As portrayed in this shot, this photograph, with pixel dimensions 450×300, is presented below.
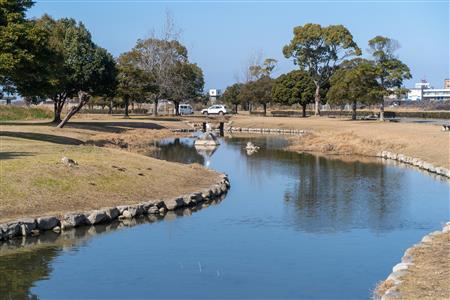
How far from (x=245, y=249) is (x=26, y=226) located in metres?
5.68

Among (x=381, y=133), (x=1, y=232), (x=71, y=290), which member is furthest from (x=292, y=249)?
(x=381, y=133)

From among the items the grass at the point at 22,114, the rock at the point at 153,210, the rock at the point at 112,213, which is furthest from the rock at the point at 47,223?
the grass at the point at 22,114

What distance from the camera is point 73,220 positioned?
16594 mm

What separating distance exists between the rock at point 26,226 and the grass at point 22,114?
49760 mm

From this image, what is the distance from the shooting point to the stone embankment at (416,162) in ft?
99.1

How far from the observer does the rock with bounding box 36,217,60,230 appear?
15984mm

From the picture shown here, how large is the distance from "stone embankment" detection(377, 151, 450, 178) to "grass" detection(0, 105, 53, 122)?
3917cm

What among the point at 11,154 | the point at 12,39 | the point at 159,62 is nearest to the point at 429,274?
the point at 11,154

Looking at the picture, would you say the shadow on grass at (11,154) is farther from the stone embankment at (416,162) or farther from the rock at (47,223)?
the stone embankment at (416,162)

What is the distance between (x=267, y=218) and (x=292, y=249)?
4180 mm

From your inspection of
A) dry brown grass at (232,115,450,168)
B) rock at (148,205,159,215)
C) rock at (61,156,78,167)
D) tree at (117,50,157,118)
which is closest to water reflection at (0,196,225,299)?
rock at (148,205,159,215)

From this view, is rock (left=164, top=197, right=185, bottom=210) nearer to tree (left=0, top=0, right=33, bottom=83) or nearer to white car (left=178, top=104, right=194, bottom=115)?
tree (left=0, top=0, right=33, bottom=83)

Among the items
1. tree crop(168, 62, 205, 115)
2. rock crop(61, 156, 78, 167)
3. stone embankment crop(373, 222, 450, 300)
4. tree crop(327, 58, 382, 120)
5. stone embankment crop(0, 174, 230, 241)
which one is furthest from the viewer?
tree crop(168, 62, 205, 115)

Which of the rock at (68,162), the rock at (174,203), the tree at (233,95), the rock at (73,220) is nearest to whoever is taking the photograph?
the rock at (73,220)
